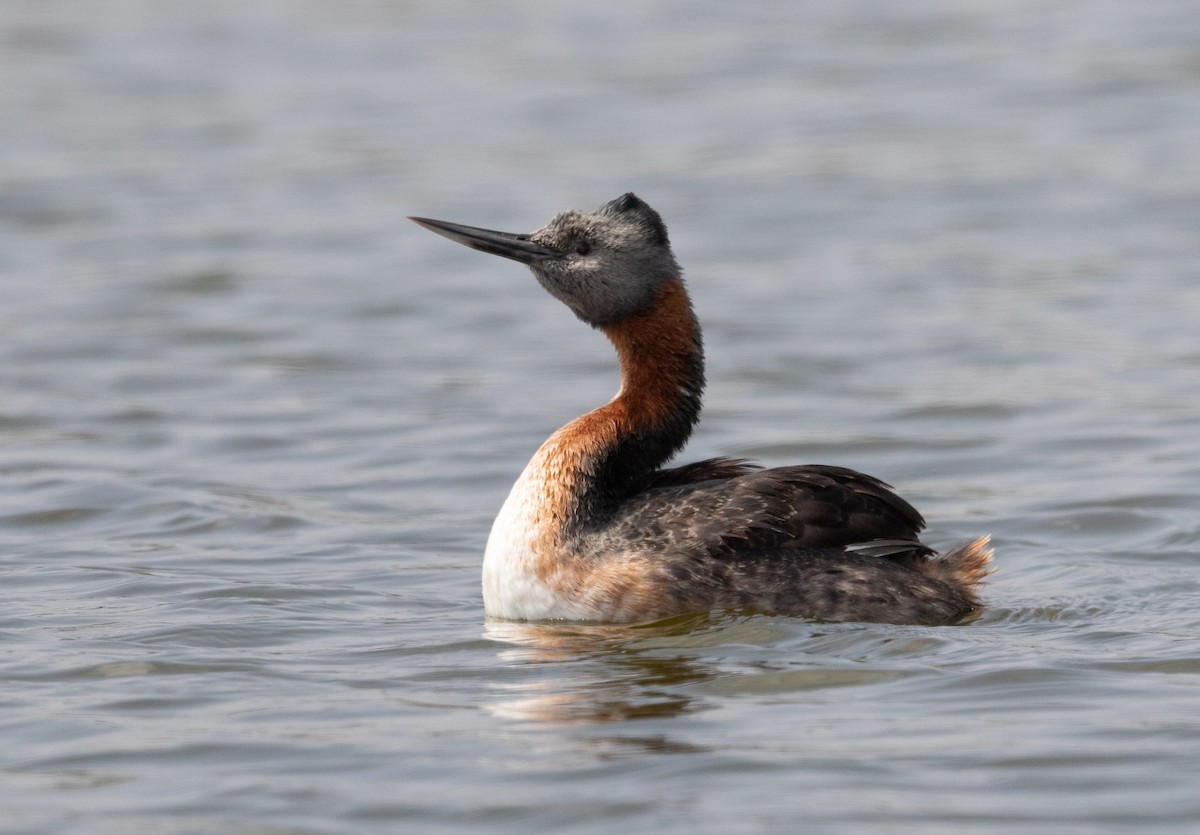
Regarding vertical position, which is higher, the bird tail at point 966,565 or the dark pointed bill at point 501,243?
the dark pointed bill at point 501,243

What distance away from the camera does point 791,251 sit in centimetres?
1694

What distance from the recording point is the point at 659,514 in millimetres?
8352

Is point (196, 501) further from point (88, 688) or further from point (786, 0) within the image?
point (786, 0)

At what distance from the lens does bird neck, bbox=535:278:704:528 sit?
864cm

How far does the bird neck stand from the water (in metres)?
0.80

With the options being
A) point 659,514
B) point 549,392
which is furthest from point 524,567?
point 549,392

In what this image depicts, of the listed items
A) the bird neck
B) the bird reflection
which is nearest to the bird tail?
the bird reflection

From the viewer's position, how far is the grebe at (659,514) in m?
8.13

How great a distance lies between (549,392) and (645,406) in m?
4.69

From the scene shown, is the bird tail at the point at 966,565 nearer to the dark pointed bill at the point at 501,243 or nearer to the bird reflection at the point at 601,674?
the bird reflection at the point at 601,674

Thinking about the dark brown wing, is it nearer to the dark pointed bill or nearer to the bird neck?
the bird neck

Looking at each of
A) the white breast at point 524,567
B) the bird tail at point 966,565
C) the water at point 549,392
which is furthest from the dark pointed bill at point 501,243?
the bird tail at point 966,565

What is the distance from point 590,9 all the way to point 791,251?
33.7ft

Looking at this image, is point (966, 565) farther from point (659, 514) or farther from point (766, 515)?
point (659, 514)
